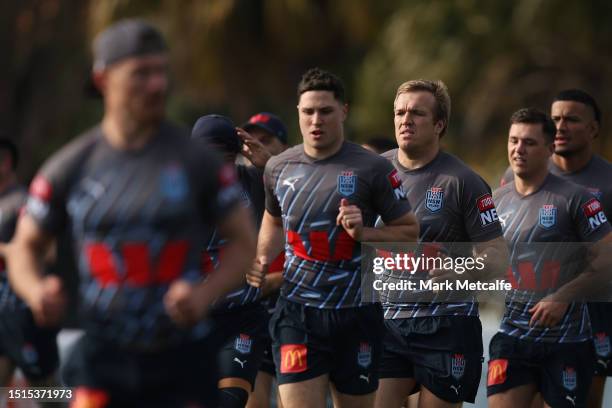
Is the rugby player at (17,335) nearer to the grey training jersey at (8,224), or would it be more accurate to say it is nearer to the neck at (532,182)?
the grey training jersey at (8,224)

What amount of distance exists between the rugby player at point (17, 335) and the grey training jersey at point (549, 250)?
365 centimetres

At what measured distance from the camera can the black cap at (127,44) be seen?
5.70 m

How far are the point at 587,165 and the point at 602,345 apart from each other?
4.70 ft

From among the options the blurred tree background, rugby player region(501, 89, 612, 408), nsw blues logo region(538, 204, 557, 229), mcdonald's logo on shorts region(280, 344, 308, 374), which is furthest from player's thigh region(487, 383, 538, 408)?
the blurred tree background

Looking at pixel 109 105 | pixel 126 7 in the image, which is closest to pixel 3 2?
pixel 126 7

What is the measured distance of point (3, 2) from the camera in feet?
76.4

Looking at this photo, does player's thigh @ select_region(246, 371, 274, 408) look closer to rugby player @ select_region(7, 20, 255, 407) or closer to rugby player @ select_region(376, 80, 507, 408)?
rugby player @ select_region(376, 80, 507, 408)

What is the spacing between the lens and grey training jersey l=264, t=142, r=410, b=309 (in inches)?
339

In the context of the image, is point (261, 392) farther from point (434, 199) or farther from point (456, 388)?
point (434, 199)

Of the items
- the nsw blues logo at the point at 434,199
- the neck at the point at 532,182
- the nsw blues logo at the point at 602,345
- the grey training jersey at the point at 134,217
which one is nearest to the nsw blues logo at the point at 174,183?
the grey training jersey at the point at 134,217

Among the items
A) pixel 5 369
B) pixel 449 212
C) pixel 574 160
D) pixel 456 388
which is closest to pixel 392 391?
pixel 456 388

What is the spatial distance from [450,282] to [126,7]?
51.9ft

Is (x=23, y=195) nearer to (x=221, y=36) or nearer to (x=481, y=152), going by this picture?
(x=481, y=152)

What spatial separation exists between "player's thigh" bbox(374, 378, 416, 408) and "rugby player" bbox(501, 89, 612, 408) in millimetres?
1681
